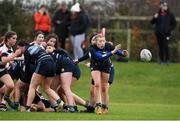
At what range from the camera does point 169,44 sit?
33.0m

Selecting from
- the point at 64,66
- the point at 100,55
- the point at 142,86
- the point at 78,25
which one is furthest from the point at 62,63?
the point at 78,25

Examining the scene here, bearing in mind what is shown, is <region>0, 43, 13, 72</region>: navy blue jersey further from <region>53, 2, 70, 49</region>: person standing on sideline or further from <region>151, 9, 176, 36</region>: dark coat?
<region>151, 9, 176, 36</region>: dark coat

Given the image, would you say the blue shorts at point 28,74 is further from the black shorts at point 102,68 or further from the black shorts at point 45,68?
the black shorts at point 102,68

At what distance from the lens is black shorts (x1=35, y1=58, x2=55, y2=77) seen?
61.8ft

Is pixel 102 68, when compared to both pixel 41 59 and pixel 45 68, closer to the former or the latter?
pixel 45 68

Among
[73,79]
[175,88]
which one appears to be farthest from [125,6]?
[73,79]

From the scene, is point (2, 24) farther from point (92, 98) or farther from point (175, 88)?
point (92, 98)

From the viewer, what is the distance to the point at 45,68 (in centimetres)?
1884

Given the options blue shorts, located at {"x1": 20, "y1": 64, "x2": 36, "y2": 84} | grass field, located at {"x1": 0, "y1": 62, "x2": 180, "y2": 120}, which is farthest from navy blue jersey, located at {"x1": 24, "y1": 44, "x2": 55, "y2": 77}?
grass field, located at {"x1": 0, "y1": 62, "x2": 180, "y2": 120}

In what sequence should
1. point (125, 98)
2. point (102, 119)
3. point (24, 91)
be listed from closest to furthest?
1. point (102, 119)
2. point (24, 91)
3. point (125, 98)

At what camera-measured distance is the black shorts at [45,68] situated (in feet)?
61.8

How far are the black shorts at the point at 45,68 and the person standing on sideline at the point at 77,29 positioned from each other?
11777 mm

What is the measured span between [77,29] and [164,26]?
10.7 ft

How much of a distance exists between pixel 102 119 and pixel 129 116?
1.13 m
